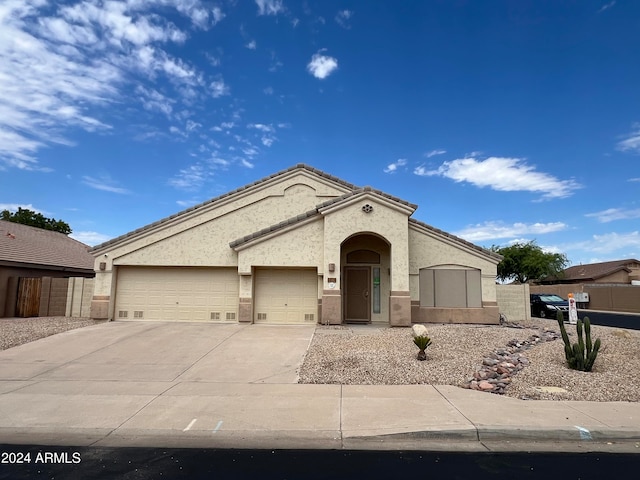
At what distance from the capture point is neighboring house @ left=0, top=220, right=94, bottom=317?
19156 mm

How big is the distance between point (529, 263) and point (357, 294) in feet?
139

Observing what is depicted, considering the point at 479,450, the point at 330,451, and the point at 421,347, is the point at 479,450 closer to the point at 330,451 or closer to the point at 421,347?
the point at 330,451

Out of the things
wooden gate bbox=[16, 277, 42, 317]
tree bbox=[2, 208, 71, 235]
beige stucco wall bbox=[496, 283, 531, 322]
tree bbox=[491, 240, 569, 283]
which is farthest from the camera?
tree bbox=[491, 240, 569, 283]

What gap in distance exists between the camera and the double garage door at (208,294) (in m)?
17.0

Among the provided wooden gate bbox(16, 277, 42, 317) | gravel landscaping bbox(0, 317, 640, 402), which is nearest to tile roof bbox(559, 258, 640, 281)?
gravel landscaping bbox(0, 317, 640, 402)

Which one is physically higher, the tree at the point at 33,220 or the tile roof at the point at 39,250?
the tree at the point at 33,220

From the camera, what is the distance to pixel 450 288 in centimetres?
1750

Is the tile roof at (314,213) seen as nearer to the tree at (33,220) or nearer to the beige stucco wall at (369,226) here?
the beige stucco wall at (369,226)

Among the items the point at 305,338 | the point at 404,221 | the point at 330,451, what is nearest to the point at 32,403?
the point at 330,451

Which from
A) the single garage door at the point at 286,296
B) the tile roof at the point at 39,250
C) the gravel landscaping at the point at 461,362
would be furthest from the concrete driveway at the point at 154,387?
the tile roof at the point at 39,250

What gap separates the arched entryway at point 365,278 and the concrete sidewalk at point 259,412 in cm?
685

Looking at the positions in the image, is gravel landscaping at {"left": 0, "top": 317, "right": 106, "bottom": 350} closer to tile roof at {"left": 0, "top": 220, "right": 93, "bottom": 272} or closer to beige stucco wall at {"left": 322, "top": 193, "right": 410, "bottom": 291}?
tile roof at {"left": 0, "top": 220, "right": 93, "bottom": 272}

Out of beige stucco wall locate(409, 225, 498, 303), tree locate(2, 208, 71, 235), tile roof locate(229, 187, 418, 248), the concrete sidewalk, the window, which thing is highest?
tree locate(2, 208, 71, 235)

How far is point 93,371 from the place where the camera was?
10242 millimetres
